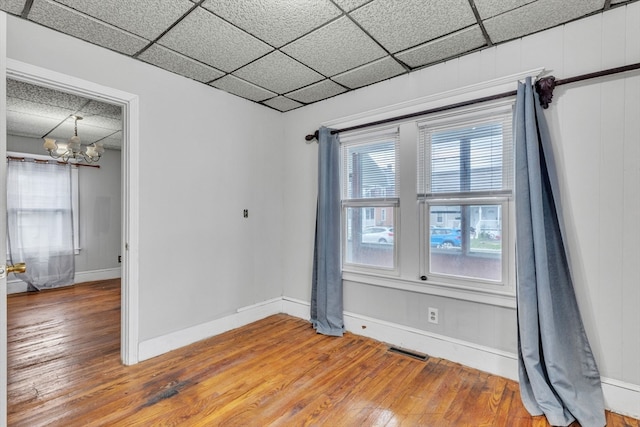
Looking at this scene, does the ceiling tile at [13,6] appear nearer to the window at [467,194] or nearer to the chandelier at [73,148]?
the chandelier at [73,148]

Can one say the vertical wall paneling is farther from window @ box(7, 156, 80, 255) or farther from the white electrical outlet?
window @ box(7, 156, 80, 255)

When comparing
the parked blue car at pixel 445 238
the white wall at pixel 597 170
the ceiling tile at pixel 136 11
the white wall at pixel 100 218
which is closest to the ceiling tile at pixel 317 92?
the white wall at pixel 597 170

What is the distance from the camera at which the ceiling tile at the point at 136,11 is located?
1.89m

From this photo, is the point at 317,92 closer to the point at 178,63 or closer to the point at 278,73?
the point at 278,73

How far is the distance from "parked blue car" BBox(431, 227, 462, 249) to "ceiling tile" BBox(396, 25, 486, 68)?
4.54 feet

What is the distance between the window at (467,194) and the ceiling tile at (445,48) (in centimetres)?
46

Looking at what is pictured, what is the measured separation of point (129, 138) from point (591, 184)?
332 centimetres

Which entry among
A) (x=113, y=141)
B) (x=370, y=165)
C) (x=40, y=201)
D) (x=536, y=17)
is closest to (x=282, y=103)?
(x=370, y=165)

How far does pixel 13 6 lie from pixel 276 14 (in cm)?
157

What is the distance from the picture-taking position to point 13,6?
6.24ft

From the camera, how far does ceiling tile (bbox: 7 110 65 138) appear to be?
12.9ft

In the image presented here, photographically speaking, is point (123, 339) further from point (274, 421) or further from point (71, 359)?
point (274, 421)

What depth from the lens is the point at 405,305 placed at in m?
2.84

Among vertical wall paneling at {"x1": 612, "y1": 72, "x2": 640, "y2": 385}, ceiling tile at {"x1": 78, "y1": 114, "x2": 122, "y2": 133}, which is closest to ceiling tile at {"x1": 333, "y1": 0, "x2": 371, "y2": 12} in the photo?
vertical wall paneling at {"x1": 612, "y1": 72, "x2": 640, "y2": 385}
